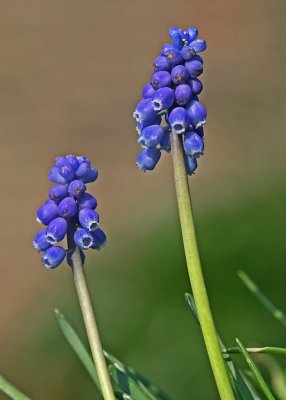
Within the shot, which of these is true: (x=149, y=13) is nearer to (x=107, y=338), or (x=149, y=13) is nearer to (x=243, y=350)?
(x=107, y=338)

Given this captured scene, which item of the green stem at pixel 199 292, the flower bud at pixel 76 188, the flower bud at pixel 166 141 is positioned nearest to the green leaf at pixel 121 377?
the green stem at pixel 199 292

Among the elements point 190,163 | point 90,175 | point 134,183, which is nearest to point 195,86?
point 190,163

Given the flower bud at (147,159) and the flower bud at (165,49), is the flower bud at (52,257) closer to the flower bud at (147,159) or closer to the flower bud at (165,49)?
the flower bud at (147,159)

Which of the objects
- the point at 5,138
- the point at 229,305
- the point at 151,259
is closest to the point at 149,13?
the point at 5,138

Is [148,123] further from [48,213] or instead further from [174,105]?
[48,213]

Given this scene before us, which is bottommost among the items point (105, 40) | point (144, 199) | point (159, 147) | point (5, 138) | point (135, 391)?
point (135, 391)

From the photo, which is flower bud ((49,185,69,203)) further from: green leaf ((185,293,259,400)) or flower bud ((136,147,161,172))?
green leaf ((185,293,259,400))
